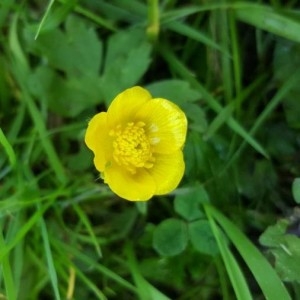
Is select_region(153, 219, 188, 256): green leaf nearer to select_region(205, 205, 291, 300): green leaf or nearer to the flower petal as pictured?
select_region(205, 205, 291, 300): green leaf

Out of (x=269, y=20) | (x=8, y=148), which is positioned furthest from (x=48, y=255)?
(x=269, y=20)

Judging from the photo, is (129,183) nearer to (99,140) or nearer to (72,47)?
(99,140)

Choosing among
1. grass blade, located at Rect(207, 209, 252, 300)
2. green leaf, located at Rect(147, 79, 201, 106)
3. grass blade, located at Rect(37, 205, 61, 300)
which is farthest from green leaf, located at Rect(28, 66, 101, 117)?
grass blade, located at Rect(207, 209, 252, 300)

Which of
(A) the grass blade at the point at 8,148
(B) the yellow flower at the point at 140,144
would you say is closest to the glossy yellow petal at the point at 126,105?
(B) the yellow flower at the point at 140,144

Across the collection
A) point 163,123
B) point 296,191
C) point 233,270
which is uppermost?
point 163,123

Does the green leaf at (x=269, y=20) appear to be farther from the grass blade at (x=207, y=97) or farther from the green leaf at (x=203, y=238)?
the green leaf at (x=203, y=238)

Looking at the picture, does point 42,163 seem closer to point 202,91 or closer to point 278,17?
point 202,91
